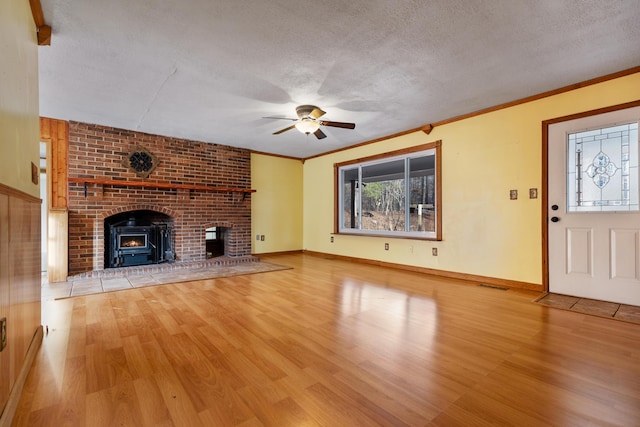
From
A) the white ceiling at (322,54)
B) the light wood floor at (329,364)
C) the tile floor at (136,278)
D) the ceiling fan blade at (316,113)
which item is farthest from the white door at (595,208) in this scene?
the tile floor at (136,278)

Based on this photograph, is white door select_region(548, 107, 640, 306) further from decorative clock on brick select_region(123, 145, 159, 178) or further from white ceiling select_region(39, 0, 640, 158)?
decorative clock on brick select_region(123, 145, 159, 178)

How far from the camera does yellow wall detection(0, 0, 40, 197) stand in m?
1.40

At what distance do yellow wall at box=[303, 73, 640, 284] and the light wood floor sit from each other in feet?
2.96

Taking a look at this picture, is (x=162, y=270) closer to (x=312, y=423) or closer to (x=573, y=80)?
(x=312, y=423)

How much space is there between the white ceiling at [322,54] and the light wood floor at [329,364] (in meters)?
2.33

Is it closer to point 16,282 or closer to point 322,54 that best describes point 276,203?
point 322,54

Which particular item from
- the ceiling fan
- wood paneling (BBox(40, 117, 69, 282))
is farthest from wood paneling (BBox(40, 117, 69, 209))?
the ceiling fan

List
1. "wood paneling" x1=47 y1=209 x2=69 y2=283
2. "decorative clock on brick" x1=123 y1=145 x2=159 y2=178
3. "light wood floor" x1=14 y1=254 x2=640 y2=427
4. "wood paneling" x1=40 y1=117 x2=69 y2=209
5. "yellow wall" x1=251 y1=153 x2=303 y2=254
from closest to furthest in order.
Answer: "light wood floor" x1=14 y1=254 x2=640 y2=427 → "wood paneling" x1=47 y1=209 x2=69 y2=283 → "wood paneling" x1=40 y1=117 x2=69 y2=209 → "decorative clock on brick" x1=123 y1=145 x2=159 y2=178 → "yellow wall" x1=251 y1=153 x2=303 y2=254

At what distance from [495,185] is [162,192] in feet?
17.3

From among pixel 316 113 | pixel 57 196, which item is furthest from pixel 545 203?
pixel 57 196

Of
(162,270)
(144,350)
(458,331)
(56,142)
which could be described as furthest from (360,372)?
(56,142)

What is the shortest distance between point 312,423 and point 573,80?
399 centimetres

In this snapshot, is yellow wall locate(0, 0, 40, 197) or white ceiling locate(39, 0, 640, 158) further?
white ceiling locate(39, 0, 640, 158)

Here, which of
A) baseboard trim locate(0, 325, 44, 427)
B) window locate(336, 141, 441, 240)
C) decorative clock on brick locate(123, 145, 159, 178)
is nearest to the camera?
baseboard trim locate(0, 325, 44, 427)
